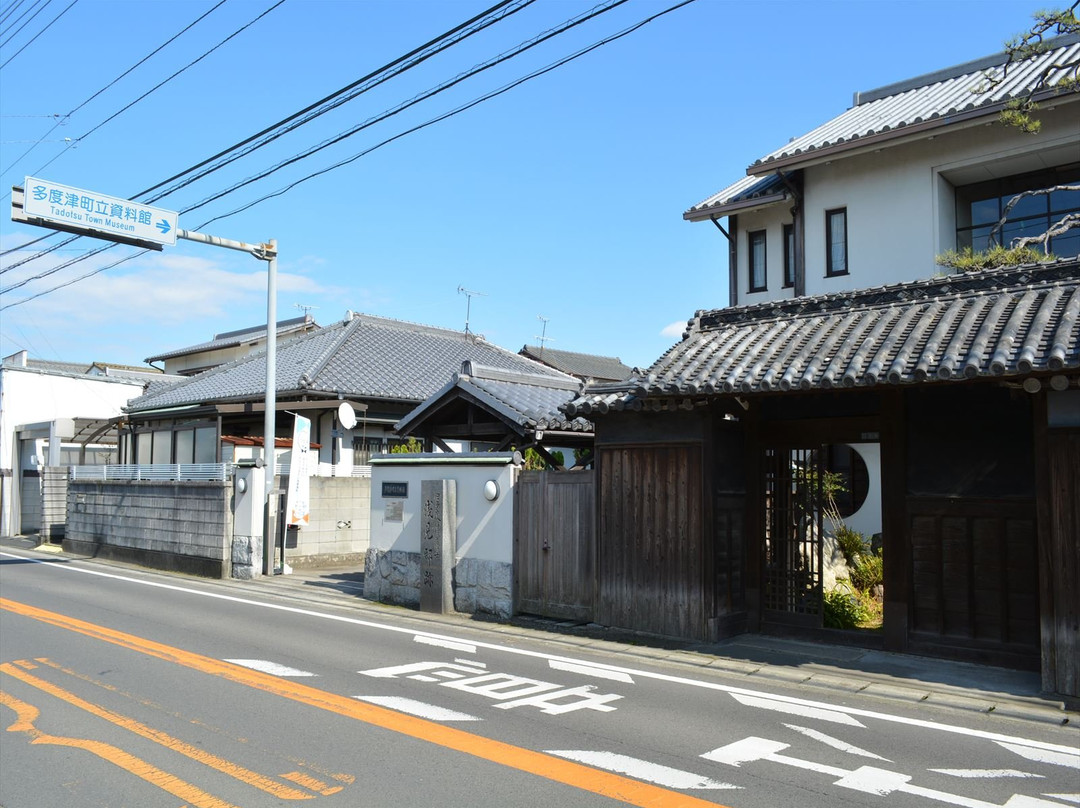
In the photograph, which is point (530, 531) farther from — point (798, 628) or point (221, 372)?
point (221, 372)

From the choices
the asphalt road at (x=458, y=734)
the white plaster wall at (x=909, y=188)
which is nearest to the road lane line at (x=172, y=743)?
the asphalt road at (x=458, y=734)

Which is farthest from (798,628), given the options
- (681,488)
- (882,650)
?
(681,488)

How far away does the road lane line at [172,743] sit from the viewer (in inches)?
231

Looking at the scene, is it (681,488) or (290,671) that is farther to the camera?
(681,488)

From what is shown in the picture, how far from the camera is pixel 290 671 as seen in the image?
9.56 meters

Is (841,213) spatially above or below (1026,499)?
above

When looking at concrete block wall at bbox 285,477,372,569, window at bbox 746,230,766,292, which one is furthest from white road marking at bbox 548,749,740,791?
window at bbox 746,230,766,292

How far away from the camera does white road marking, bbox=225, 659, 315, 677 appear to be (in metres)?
9.45

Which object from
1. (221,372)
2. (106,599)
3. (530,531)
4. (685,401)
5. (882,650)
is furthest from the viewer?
(221,372)

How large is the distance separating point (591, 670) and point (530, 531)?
3.86m

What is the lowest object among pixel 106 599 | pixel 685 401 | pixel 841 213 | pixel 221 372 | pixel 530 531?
pixel 106 599

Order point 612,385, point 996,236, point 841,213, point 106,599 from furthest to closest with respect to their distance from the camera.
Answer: point 841,213
point 996,236
point 106,599
point 612,385

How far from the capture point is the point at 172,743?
6859mm

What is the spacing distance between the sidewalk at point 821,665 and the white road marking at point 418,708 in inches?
121
